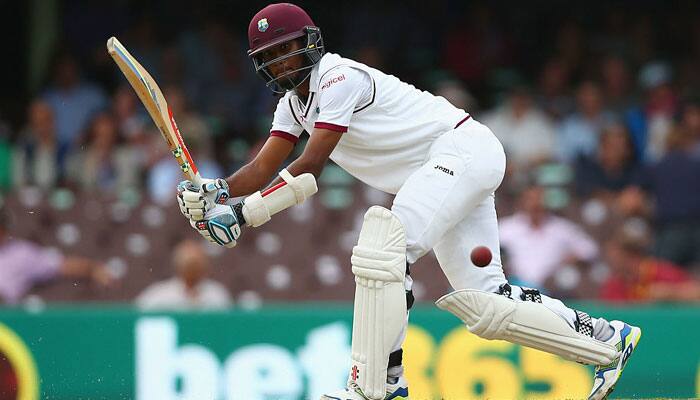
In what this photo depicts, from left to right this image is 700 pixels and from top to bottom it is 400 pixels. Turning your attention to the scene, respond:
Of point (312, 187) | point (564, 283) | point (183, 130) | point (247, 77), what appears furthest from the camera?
point (247, 77)

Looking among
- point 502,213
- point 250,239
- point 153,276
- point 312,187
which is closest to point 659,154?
point 502,213

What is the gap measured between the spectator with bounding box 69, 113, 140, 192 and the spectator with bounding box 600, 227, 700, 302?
4.01 m

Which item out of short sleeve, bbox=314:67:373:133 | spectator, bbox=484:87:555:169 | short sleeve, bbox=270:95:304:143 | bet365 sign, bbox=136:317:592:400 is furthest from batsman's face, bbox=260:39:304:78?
spectator, bbox=484:87:555:169

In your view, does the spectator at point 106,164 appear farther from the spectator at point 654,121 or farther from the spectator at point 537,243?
the spectator at point 654,121

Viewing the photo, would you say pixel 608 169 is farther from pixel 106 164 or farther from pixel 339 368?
pixel 106 164

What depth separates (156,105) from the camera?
585 centimetres

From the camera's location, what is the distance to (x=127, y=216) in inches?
407

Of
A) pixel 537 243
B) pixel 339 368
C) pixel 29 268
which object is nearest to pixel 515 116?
pixel 537 243

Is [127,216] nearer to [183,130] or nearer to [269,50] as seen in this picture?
[183,130]

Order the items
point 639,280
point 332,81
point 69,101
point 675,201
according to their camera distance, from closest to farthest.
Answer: point 332,81
point 639,280
point 675,201
point 69,101

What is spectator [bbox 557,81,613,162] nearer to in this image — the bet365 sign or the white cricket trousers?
the bet365 sign

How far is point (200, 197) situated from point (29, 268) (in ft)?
15.9

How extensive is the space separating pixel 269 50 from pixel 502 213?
15.4ft

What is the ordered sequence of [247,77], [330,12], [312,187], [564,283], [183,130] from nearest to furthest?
[312,187], [564,283], [183,130], [247,77], [330,12]
